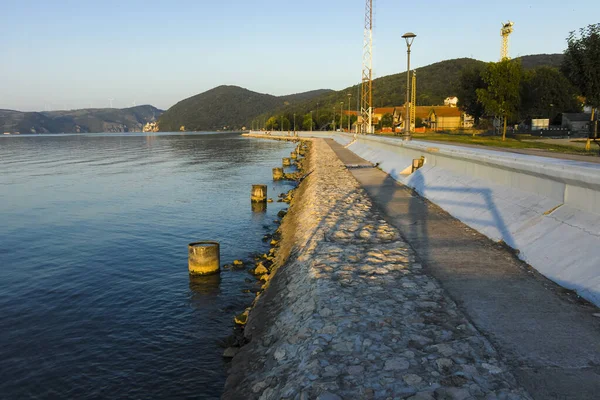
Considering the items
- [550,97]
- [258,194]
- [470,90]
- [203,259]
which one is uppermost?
[470,90]

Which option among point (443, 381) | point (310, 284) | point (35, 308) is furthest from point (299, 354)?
point (35, 308)

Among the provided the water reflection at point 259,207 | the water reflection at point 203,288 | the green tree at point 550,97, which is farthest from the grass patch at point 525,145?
the green tree at point 550,97

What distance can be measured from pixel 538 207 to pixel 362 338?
5.44m

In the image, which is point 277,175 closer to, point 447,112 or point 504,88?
point 504,88

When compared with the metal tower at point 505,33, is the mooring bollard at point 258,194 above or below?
below

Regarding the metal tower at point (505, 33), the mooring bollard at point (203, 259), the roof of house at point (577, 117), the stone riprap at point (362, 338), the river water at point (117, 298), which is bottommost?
the river water at point (117, 298)

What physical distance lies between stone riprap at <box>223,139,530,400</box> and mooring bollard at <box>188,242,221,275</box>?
3.09 m

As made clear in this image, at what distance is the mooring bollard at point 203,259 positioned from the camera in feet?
41.4

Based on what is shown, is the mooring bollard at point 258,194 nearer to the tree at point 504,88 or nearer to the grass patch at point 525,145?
the grass patch at point 525,145

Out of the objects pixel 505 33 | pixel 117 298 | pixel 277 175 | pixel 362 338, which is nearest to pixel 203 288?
pixel 117 298

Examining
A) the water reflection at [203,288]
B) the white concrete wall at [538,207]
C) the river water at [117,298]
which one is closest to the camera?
the white concrete wall at [538,207]

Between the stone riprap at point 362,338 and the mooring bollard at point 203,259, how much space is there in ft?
10.2

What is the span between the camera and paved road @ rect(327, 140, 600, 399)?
4.54 m

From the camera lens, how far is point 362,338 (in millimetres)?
5703
